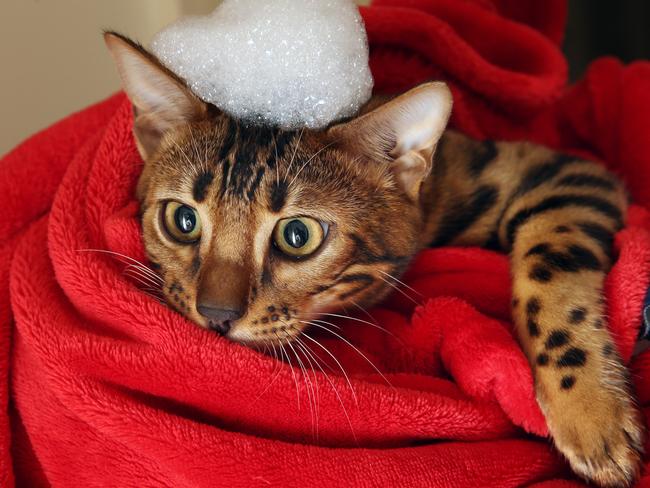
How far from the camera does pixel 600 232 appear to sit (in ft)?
3.62

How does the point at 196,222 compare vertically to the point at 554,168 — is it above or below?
above

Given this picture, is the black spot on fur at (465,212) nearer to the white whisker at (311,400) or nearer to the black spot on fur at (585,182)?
Result: the black spot on fur at (585,182)

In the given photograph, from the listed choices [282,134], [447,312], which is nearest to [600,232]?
[447,312]

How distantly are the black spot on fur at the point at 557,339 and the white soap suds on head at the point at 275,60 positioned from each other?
1.50 feet

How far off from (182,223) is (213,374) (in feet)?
0.85

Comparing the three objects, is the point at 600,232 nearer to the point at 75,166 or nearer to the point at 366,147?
the point at 366,147

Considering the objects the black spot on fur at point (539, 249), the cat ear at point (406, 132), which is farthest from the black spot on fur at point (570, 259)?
the cat ear at point (406, 132)

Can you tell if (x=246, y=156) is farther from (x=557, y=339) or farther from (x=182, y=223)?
(x=557, y=339)

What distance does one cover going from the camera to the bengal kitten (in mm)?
904

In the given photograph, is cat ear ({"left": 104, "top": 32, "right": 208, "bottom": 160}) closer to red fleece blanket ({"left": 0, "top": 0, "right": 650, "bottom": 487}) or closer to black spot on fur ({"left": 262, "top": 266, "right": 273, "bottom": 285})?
red fleece blanket ({"left": 0, "top": 0, "right": 650, "bottom": 487})

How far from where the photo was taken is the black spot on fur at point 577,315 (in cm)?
95

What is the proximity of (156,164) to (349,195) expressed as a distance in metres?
0.31

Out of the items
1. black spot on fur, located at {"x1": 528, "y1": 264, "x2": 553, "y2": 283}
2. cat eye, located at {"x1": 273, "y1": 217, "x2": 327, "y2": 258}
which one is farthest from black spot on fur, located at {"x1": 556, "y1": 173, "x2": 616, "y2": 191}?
cat eye, located at {"x1": 273, "y1": 217, "x2": 327, "y2": 258}

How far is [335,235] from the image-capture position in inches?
39.6
